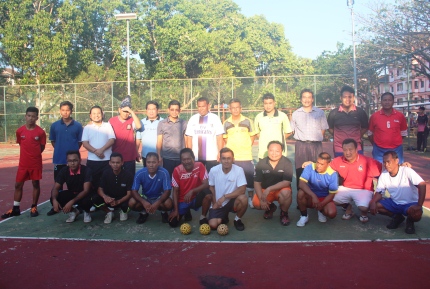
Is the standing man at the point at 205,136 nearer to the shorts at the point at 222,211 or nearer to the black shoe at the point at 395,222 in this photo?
the shorts at the point at 222,211

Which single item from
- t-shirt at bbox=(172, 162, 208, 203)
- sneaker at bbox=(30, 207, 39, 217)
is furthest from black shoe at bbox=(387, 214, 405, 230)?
sneaker at bbox=(30, 207, 39, 217)

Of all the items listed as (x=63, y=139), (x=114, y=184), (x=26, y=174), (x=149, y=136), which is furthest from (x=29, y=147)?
(x=149, y=136)

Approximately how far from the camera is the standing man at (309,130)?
6309 mm

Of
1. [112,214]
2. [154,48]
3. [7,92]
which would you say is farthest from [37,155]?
[154,48]

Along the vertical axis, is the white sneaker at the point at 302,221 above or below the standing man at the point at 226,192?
below

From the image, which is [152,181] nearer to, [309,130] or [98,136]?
[98,136]

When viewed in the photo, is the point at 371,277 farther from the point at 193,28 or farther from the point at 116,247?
the point at 193,28

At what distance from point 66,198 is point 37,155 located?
3.45 ft

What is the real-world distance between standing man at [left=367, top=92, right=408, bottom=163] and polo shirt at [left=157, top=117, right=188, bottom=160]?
3232mm

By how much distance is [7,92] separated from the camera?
81.9 ft

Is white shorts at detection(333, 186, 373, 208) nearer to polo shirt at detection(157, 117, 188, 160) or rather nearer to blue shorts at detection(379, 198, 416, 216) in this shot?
blue shorts at detection(379, 198, 416, 216)

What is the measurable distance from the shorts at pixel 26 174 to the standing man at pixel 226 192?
2954 millimetres

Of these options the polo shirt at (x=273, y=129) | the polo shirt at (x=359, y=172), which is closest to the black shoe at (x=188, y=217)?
the polo shirt at (x=273, y=129)

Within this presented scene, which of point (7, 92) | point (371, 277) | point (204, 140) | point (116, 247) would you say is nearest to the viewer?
point (371, 277)
